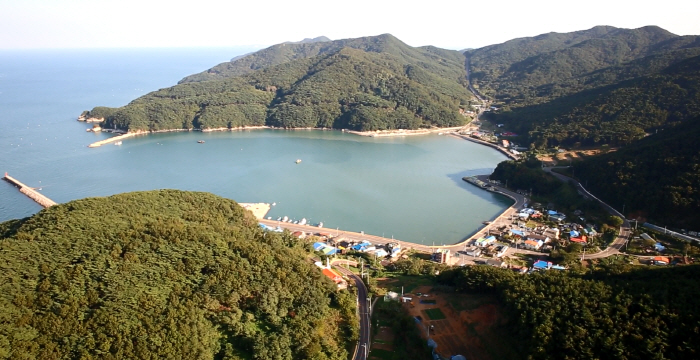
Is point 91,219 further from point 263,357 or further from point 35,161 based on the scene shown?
point 35,161

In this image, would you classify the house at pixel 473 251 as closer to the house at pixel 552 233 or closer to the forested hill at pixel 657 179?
the house at pixel 552 233

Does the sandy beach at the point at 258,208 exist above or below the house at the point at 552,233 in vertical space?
below

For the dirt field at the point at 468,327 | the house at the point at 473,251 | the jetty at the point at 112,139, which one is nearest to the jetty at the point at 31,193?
the jetty at the point at 112,139

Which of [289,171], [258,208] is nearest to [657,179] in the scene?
[258,208]

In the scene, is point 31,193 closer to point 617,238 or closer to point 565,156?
point 617,238

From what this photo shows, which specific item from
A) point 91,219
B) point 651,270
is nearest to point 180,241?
point 91,219

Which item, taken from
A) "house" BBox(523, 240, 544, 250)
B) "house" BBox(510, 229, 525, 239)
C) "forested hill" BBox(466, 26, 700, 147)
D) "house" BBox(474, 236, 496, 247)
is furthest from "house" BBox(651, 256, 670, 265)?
"forested hill" BBox(466, 26, 700, 147)
